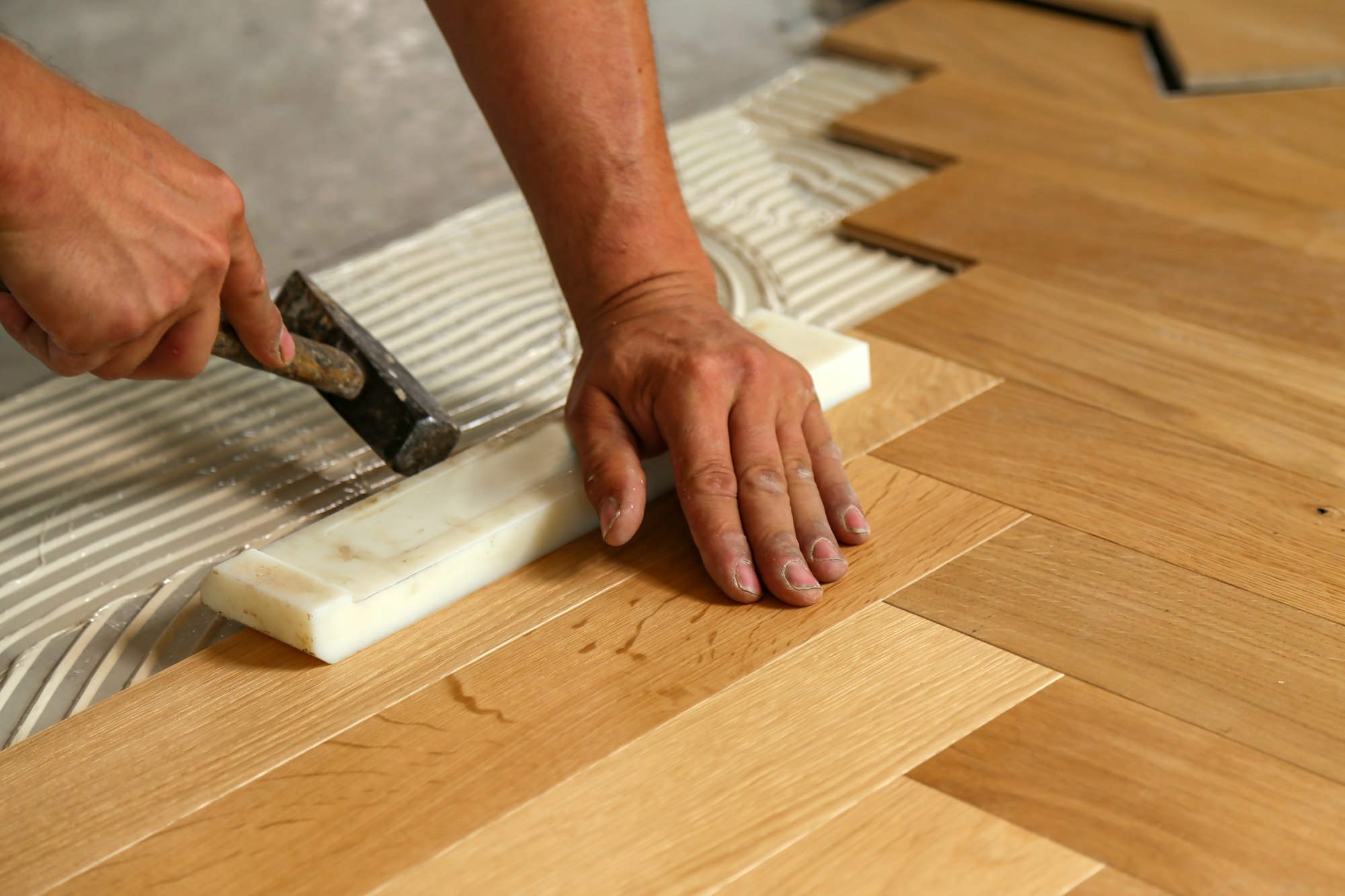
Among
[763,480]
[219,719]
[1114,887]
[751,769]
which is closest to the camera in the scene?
[1114,887]

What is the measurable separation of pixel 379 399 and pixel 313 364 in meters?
0.10

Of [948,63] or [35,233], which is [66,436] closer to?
[35,233]

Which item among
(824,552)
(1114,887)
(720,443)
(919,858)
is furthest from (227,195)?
(1114,887)

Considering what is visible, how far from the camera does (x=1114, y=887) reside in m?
0.87

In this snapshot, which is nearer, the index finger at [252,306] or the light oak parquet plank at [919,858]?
the light oak parquet plank at [919,858]

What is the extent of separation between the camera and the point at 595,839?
939 mm

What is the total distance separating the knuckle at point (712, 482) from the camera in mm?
1184

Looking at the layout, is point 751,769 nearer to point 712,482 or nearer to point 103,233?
point 712,482

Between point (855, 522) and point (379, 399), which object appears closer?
point (855, 522)

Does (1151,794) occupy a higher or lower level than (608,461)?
lower

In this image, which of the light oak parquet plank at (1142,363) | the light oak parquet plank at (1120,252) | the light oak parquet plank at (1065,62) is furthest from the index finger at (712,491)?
the light oak parquet plank at (1065,62)

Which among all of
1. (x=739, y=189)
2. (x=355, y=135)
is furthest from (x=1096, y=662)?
(x=355, y=135)

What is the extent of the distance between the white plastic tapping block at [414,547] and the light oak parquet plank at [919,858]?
16.9 inches

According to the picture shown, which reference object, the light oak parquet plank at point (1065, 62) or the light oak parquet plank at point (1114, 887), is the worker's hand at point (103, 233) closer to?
the light oak parquet plank at point (1114, 887)
